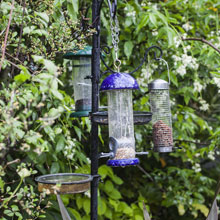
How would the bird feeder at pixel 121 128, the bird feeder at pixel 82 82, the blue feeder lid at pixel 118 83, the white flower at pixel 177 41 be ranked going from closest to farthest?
the blue feeder lid at pixel 118 83, the bird feeder at pixel 121 128, the bird feeder at pixel 82 82, the white flower at pixel 177 41

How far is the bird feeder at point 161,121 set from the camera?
2.33 meters

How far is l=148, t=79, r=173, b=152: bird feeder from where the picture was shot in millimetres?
2328

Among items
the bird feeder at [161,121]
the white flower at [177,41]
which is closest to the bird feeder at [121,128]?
the bird feeder at [161,121]

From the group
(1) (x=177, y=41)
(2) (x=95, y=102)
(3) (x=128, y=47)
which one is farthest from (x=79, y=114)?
(1) (x=177, y=41)

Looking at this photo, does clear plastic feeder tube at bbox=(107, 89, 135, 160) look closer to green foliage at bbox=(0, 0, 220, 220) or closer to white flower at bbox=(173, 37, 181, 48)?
green foliage at bbox=(0, 0, 220, 220)

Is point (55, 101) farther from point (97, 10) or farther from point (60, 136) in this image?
point (97, 10)

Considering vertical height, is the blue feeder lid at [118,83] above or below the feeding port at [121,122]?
above

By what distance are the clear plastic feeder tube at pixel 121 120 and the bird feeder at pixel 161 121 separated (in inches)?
8.6

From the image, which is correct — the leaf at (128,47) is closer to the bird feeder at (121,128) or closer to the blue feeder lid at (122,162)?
the bird feeder at (121,128)

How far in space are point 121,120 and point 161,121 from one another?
0.41 metres

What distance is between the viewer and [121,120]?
211 centimetres

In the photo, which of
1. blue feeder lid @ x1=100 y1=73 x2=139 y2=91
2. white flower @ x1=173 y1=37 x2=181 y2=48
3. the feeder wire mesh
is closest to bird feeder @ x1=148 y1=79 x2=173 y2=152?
the feeder wire mesh

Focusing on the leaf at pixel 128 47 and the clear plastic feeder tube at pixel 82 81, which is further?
the leaf at pixel 128 47

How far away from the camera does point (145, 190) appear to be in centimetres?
456
